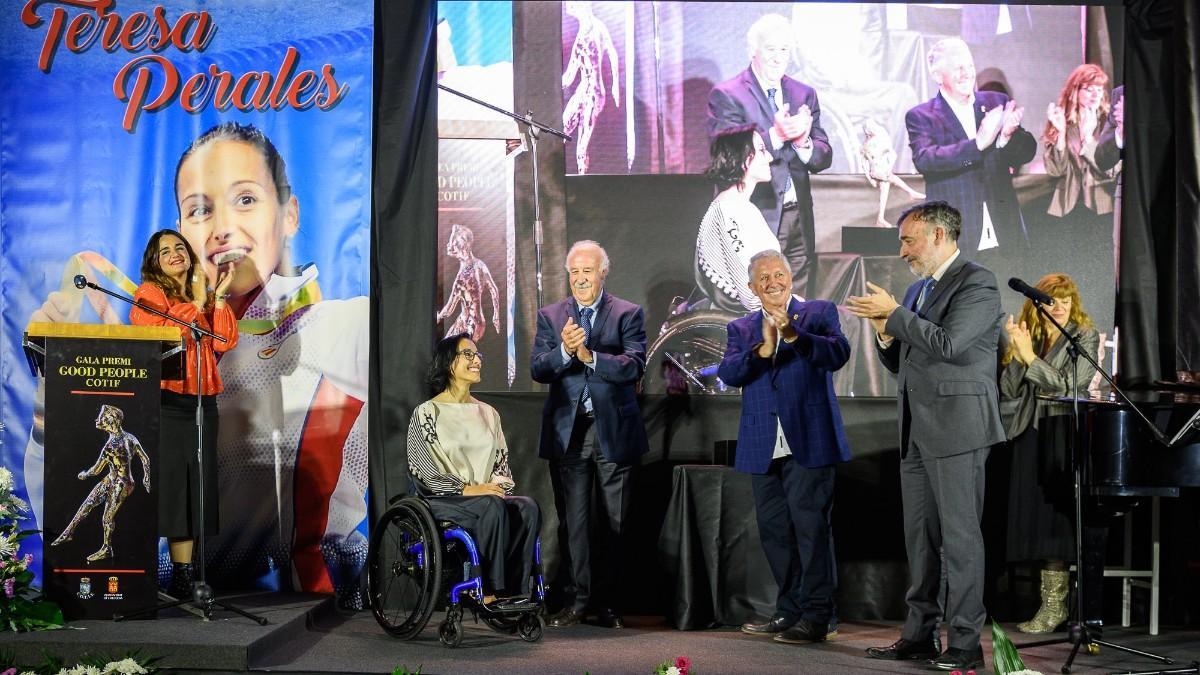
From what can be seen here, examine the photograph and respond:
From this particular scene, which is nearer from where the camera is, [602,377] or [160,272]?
[602,377]

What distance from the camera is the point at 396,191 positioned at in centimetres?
617

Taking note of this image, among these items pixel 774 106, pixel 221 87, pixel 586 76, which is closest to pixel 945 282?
pixel 774 106

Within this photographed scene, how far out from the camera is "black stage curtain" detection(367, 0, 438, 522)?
242 inches

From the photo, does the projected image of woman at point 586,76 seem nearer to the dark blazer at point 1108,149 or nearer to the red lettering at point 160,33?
the red lettering at point 160,33

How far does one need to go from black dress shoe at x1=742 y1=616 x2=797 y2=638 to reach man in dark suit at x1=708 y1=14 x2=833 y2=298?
6.64ft

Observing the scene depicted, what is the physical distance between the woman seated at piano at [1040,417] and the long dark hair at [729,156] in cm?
161

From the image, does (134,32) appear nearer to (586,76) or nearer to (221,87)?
(221,87)

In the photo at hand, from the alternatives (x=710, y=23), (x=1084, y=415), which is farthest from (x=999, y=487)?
(x=710, y=23)

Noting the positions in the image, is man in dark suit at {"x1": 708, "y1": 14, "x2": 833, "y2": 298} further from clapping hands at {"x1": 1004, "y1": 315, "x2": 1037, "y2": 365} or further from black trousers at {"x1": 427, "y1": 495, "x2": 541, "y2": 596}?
black trousers at {"x1": 427, "y1": 495, "x2": 541, "y2": 596}

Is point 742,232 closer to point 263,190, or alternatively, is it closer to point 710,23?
point 710,23

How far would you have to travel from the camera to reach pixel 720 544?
18.7 feet

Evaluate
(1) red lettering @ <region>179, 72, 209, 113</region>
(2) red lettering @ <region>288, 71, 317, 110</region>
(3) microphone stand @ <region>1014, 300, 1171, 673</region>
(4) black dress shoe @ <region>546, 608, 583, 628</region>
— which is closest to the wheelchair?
(4) black dress shoe @ <region>546, 608, 583, 628</region>

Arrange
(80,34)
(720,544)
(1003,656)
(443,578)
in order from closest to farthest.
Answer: (1003,656) < (443,578) < (720,544) < (80,34)

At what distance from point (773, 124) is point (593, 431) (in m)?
2.10
